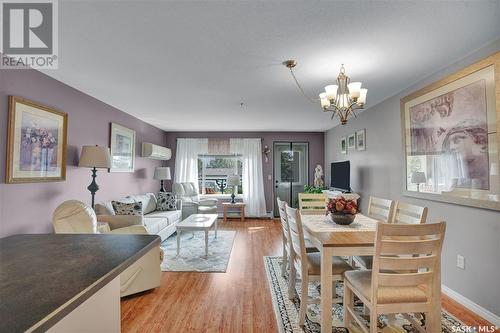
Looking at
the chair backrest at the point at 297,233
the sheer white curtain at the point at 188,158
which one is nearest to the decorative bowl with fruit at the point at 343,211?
the chair backrest at the point at 297,233

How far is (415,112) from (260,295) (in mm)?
2774

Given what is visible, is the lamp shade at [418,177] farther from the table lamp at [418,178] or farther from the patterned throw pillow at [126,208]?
the patterned throw pillow at [126,208]

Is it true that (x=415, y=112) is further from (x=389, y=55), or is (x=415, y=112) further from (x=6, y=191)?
(x=6, y=191)

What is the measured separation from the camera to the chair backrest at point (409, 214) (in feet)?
6.83

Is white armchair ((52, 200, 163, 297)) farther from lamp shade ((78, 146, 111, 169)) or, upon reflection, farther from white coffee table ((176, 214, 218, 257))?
white coffee table ((176, 214, 218, 257))

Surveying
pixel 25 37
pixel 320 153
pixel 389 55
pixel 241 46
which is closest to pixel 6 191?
pixel 25 37

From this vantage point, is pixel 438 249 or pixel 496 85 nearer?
pixel 438 249

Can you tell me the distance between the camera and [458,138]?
248 cm

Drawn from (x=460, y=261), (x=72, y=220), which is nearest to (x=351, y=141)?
(x=460, y=261)

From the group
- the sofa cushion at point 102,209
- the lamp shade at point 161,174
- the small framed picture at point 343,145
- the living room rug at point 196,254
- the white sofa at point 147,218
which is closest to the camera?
the white sofa at point 147,218

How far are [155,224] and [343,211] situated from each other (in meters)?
2.86

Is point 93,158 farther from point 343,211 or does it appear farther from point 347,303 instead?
point 347,303

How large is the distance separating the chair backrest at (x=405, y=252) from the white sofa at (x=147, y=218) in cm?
278

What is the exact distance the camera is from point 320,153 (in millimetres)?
7078
